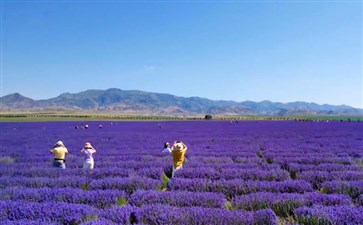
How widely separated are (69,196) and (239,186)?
9.93 ft

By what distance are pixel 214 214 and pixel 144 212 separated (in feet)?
2.91

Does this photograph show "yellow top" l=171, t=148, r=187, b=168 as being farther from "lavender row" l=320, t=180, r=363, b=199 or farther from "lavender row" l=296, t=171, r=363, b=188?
"lavender row" l=320, t=180, r=363, b=199

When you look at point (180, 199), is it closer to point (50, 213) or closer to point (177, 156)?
point (50, 213)

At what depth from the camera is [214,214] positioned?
3.91m

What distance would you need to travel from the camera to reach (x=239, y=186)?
245 inches

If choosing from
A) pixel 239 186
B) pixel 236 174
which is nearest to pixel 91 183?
pixel 239 186

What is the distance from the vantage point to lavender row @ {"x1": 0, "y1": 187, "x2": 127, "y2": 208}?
5160 millimetres

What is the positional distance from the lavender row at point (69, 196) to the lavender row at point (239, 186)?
1237mm

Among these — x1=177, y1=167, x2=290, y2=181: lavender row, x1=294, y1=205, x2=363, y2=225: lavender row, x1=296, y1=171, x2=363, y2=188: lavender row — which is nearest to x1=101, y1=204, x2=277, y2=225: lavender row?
x1=294, y1=205, x2=363, y2=225: lavender row

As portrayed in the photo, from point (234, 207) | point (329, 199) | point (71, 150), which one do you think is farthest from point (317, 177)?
point (71, 150)

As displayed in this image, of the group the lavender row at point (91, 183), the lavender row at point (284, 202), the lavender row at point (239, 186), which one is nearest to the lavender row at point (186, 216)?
the lavender row at point (284, 202)

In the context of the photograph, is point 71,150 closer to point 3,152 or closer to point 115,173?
point 3,152

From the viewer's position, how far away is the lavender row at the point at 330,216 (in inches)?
150

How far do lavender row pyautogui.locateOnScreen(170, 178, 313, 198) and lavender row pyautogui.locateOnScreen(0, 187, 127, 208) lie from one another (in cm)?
124
